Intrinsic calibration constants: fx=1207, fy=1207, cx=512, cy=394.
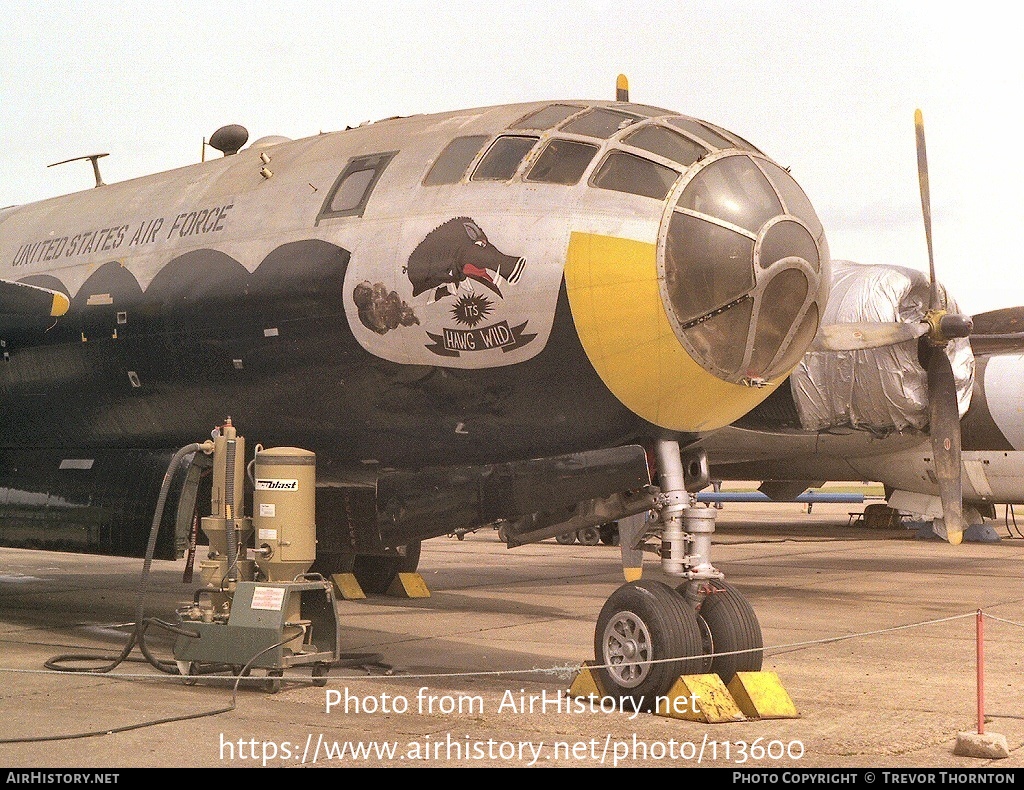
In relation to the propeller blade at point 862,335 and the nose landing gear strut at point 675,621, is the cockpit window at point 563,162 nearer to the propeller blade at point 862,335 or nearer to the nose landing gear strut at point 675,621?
the nose landing gear strut at point 675,621

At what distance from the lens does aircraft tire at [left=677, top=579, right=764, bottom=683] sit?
9688 mm

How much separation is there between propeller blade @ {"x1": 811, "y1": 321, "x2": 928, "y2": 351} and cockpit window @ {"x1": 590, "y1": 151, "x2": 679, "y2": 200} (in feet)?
14.1

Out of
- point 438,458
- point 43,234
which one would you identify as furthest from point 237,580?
point 43,234

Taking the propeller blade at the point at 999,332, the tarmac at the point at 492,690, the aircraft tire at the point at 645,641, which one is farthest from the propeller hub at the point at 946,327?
the aircraft tire at the point at 645,641

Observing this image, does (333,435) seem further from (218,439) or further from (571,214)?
(571,214)

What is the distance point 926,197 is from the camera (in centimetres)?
1981

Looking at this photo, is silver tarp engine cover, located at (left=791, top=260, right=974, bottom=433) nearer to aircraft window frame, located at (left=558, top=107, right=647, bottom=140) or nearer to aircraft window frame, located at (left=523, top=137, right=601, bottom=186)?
aircraft window frame, located at (left=558, top=107, right=647, bottom=140)

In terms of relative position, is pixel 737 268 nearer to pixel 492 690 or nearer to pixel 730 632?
pixel 730 632

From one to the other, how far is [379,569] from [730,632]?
30.7 feet

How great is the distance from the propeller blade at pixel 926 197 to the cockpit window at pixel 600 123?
→ 985cm

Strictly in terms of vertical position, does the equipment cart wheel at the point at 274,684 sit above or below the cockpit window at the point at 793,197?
below

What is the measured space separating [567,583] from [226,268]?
10595 millimetres

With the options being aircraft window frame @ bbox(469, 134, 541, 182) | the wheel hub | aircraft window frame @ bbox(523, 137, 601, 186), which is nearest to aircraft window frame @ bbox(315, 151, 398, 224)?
aircraft window frame @ bbox(469, 134, 541, 182)

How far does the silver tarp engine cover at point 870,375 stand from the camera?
20641 millimetres
